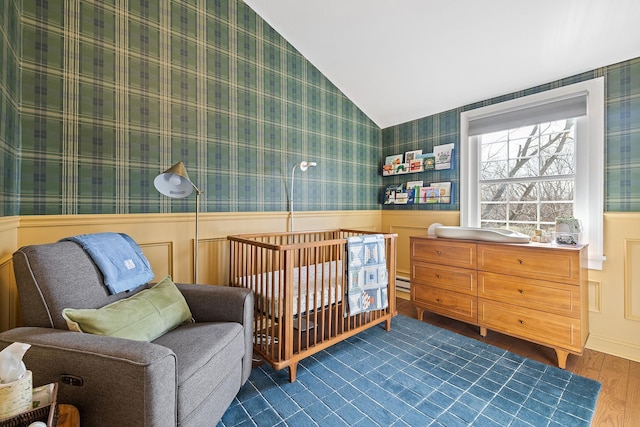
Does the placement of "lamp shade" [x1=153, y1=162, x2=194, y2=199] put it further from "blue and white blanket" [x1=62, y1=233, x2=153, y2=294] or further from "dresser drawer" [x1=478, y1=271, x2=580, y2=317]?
"dresser drawer" [x1=478, y1=271, x2=580, y2=317]

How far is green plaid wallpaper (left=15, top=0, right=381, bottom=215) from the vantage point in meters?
1.73

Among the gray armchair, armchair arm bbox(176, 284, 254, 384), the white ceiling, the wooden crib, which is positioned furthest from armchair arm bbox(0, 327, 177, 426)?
the white ceiling

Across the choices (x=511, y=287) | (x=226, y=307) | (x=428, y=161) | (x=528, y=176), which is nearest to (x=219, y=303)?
(x=226, y=307)

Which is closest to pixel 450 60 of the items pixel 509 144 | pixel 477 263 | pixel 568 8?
pixel 568 8

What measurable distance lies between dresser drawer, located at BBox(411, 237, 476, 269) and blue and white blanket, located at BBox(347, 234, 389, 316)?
575 millimetres

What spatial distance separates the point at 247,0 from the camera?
8.43 feet

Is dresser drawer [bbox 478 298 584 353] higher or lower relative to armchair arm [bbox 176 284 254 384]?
lower

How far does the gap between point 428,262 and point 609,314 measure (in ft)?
4.49

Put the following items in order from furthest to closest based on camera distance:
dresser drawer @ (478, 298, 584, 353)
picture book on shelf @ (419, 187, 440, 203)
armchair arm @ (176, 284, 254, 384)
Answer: picture book on shelf @ (419, 187, 440, 203), dresser drawer @ (478, 298, 584, 353), armchair arm @ (176, 284, 254, 384)

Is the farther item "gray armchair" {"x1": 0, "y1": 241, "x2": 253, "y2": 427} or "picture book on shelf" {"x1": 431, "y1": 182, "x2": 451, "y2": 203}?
"picture book on shelf" {"x1": 431, "y1": 182, "x2": 451, "y2": 203}

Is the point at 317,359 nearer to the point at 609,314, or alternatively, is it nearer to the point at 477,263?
the point at 477,263

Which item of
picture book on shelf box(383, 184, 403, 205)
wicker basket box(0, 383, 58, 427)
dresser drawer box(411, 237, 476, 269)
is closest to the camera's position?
wicker basket box(0, 383, 58, 427)

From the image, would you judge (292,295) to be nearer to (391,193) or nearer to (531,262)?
(531,262)

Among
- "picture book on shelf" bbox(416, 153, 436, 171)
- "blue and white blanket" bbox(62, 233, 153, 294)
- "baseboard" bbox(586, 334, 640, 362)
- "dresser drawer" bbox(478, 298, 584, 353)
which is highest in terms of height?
"picture book on shelf" bbox(416, 153, 436, 171)
